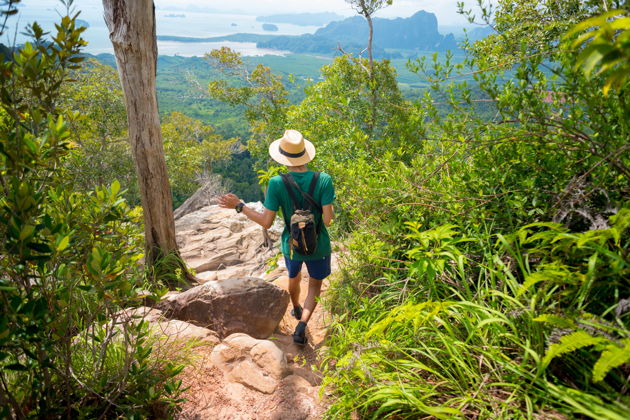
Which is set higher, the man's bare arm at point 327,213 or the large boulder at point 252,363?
the man's bare arm at point 327,213

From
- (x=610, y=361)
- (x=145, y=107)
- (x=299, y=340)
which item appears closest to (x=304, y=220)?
(x=299, y=340)

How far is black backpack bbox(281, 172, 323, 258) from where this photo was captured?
2990 mm

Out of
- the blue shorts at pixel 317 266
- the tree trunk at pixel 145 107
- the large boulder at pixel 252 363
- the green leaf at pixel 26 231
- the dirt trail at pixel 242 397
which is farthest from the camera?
the tree trunk at pixel 145 107

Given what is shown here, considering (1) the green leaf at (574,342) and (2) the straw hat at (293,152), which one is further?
(2) the straw hat at (293,152)

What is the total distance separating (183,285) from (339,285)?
2.24 m

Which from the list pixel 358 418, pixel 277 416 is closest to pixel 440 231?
pixel 358 418

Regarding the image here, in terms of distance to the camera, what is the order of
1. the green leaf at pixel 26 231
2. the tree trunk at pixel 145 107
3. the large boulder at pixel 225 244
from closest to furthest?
the green leaf at pixel 26 231 → the tree trunk at pixel 145 107 → the large boulder at pixel 225 244

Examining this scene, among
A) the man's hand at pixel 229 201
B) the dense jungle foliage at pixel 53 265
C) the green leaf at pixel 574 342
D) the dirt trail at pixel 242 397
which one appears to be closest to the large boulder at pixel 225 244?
the man's hand at pixel 229 201

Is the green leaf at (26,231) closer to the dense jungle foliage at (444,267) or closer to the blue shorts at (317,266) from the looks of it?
the dense jungle foliage at (444,267)

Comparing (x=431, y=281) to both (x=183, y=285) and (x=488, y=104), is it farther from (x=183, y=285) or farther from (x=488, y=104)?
(x=183, y=285)

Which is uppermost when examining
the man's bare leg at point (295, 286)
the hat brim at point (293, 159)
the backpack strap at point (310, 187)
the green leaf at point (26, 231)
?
the hat brim at point (293, 159)

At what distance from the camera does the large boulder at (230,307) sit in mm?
3377

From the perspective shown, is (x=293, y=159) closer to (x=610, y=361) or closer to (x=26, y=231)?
(x=26, y=231)

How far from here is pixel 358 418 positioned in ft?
6.15
